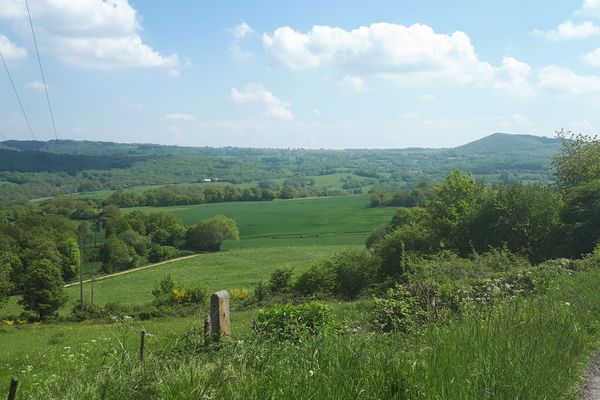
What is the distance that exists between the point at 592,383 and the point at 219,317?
4.80 meters

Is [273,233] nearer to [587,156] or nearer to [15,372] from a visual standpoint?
[587,156]

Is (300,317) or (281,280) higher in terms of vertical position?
(300,317)

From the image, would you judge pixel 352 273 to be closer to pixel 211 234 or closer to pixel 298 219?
pixel 211 234

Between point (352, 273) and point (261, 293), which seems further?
point (261, 293)

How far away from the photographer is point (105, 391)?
446 centimetres

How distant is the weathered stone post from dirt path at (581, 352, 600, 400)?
4.39 m

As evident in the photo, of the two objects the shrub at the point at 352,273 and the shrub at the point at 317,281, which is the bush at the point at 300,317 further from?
the shrub at the point at 352,273

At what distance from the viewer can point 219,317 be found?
6801 millimetres

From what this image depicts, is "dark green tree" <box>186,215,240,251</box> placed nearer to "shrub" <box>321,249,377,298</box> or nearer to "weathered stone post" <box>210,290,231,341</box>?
"shrub" <box>321,249,377,298</box>

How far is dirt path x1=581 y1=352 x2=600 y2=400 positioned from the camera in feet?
20.0

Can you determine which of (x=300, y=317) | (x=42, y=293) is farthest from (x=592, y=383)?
(x=42, y=293)

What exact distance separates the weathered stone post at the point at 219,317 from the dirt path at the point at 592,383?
4.39 meters

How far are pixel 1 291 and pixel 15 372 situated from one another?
45.6 meters

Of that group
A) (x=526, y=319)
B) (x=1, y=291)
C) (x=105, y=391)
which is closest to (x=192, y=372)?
(x=105, y=391)
